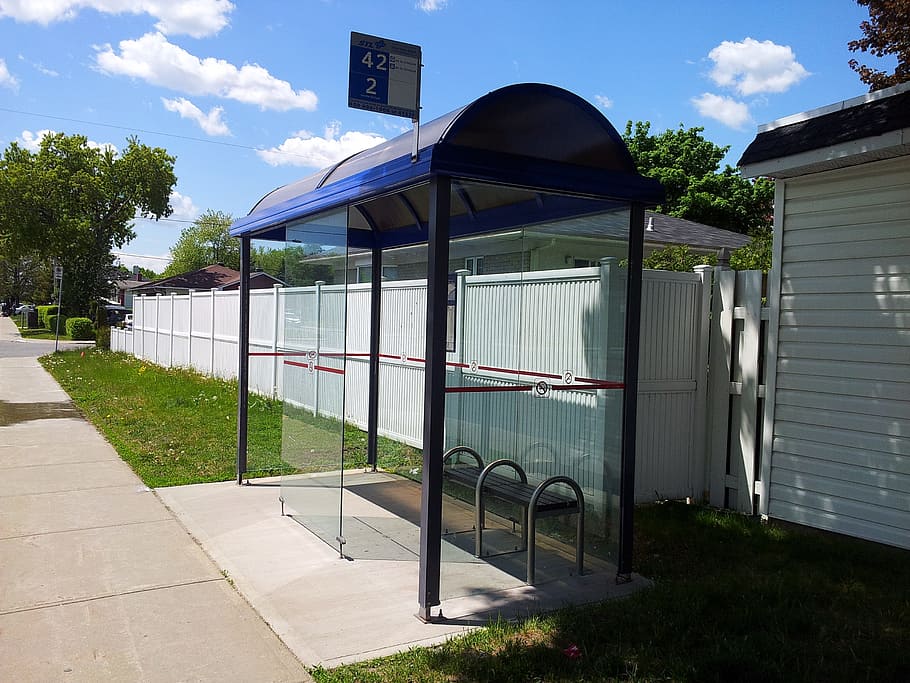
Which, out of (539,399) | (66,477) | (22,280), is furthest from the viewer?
(22,280)

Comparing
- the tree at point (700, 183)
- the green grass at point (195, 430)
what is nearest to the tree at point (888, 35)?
the green grass at point (195, 430)

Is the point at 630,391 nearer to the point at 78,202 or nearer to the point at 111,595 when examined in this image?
the point at 111,595

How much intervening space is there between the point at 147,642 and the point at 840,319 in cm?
527

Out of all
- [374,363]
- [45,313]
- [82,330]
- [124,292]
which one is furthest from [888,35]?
[124,292]

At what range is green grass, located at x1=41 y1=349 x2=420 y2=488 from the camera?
609 centimetres

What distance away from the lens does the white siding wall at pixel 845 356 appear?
5453mm

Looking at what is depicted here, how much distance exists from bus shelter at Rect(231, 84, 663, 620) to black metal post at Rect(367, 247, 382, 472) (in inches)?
58.8


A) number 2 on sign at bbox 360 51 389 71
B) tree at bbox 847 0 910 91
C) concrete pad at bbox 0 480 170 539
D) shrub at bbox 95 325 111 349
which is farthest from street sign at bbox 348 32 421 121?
shrub at bbox 95 325 111 349

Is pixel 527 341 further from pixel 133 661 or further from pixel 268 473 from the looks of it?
pixel 268 473

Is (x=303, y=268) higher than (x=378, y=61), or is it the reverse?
(x=378, y=61)

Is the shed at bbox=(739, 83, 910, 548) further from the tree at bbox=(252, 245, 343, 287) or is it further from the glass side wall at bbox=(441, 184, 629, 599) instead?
the tree at bbox=(252, 245, 343, 287)

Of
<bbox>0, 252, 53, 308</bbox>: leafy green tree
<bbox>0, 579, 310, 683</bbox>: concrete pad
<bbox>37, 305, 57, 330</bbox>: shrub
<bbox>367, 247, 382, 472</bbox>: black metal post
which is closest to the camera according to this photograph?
<bbox>0, 579, 310, 683</bbox>: concrete pad

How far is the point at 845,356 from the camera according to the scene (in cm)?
578

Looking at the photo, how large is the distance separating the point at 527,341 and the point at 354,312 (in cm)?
313
